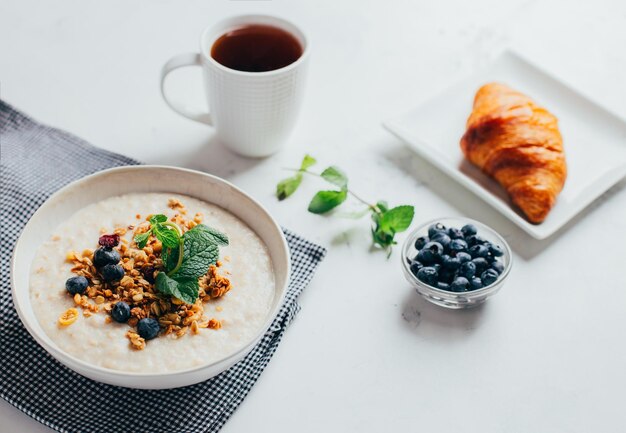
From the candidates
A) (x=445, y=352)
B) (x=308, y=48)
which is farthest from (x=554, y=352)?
(x=308, y=48)

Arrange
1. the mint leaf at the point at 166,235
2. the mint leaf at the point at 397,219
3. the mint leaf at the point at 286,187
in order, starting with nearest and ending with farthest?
1. the mint leaf at the point at 166,235
2. the mint leaf at the point at 397,219
3. the mint leaf at the point at 286,187

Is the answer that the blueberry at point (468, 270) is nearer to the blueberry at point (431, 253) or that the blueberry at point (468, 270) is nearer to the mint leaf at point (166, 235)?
the blueberry at point (431, 253)

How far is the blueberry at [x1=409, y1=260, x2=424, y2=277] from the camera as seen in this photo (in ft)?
4.52

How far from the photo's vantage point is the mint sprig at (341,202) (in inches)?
58.3

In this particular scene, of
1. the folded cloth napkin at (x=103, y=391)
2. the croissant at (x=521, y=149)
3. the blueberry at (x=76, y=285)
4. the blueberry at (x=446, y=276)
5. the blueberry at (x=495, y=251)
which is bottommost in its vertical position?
the folded cloth napkin at (x=103, y=391)

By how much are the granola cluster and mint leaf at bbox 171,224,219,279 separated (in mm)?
46

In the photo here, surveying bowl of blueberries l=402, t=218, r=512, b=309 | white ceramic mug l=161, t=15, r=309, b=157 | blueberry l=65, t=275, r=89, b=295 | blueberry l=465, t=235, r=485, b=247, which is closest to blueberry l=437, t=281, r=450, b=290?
bowl of blueberries l=402, t=218, r=512, b=309

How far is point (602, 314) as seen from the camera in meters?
1.43

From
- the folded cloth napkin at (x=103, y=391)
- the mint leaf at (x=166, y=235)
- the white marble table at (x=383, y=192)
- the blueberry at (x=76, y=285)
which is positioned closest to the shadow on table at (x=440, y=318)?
the white marble table at (x=383, y=192)

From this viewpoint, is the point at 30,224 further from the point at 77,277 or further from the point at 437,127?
the point at 437,127

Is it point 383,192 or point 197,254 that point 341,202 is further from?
point 197,254

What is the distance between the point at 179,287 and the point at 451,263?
498mm

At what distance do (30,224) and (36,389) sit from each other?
281 mm

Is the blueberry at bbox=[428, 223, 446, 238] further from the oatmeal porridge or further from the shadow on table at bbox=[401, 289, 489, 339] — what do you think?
the oatmeal porridge
